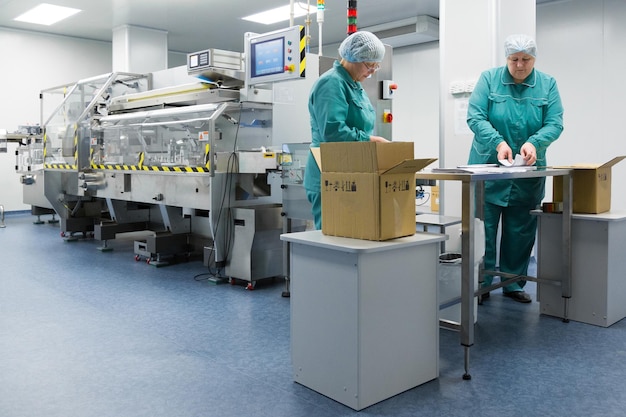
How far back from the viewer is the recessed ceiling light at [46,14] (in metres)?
7.68

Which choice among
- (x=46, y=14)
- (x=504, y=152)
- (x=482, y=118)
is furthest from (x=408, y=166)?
(x=46, y=14)

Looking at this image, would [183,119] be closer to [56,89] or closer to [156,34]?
[56,89]

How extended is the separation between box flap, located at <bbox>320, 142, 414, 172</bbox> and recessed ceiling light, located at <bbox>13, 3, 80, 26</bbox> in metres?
6.88

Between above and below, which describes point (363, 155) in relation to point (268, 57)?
below

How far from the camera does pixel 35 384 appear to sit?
2375mm

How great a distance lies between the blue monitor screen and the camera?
13.4 ft

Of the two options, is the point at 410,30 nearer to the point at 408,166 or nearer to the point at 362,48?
the point at 362,48

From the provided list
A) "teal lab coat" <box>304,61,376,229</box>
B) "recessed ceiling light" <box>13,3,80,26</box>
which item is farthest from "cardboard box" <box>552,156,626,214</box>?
"recessed ceiling light" <box>13,3,80,26</box>

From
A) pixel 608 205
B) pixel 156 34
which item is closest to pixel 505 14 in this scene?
Answer: pixel 608 205

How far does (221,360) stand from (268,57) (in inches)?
95.2

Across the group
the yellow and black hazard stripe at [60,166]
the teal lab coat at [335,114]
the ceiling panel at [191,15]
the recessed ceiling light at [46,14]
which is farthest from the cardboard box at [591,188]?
the recessed ceiling light at [46,14]

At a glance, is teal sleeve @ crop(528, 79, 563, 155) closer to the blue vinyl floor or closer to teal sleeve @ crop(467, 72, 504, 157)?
teal sleeve @ crop(467, 72, 504, 157)

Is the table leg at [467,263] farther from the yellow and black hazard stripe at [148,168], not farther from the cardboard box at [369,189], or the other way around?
the yellow and black hazard stripe at [148,168]

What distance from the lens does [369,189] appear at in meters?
2.13
